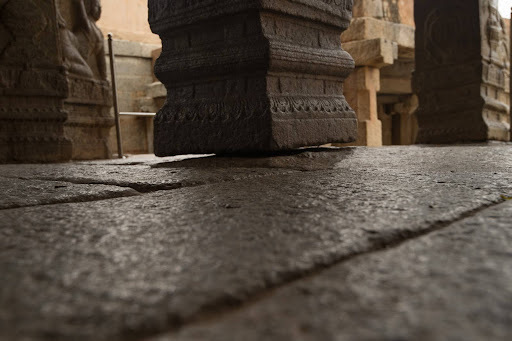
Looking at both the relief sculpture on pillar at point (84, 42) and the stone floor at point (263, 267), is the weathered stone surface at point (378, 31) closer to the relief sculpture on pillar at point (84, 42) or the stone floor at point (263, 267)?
the relief sculpture on pillar at point (84, 42)

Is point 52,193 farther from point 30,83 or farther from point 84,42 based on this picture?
point 84,42

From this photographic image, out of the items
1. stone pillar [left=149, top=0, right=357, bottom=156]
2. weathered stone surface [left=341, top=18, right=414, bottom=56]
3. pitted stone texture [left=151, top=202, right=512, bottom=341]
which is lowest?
pitted stone texture [left=151, top=202, right=512, bottom=341]

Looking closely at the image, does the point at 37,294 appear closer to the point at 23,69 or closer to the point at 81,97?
the point at 23,69

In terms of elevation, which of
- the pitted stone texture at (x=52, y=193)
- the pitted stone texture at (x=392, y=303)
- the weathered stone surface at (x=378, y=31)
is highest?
the weathered stone surface at (x=378, y=31)

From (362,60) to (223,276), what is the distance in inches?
309

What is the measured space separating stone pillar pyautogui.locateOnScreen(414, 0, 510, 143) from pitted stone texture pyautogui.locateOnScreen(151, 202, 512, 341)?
4.29m

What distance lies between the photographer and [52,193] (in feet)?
3.96

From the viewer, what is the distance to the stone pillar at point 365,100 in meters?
8.11

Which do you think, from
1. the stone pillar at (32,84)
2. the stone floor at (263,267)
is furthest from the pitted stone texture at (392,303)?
the stone pillar at (32,84)

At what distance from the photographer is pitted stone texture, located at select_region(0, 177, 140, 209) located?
43.1 inches

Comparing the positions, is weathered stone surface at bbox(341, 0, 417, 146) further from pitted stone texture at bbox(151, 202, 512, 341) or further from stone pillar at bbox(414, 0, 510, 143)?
pitted stone texture at bbox(151, 202, 512, 341)

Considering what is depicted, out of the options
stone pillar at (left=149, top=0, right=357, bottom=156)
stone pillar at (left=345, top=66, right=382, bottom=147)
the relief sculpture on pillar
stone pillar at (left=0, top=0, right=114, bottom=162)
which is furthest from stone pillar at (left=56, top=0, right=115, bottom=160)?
stone pillar at (left=345, top=66, right=382, bottom=147)

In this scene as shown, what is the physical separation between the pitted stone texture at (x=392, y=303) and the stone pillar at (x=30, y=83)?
3.74m

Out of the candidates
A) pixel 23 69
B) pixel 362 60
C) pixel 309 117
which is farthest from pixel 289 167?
pixel 362 60
